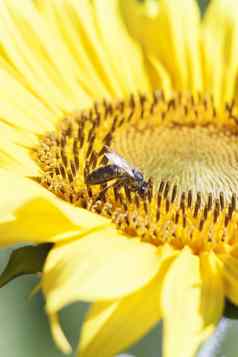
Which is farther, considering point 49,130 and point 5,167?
point 49,130

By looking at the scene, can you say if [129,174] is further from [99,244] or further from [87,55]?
[87,55]

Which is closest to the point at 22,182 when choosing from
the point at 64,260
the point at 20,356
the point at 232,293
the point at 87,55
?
the point at 64,260

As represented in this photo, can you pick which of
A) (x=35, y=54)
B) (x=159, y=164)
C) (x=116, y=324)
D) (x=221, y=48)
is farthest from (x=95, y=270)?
(x=221, y=48)

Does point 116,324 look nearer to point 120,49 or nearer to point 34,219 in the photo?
point 34,219

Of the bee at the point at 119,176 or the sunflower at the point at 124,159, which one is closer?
the sunflower at the point at 124,159

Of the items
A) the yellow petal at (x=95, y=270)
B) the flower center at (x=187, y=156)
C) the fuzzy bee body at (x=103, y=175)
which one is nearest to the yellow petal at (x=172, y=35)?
the flower center at (x=187, y=156)

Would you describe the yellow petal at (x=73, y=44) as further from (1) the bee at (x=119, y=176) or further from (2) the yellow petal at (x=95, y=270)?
(2) the yellow petal at (x=95, y=270)

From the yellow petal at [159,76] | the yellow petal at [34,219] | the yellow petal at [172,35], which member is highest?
the yellow petal at [172,35]
